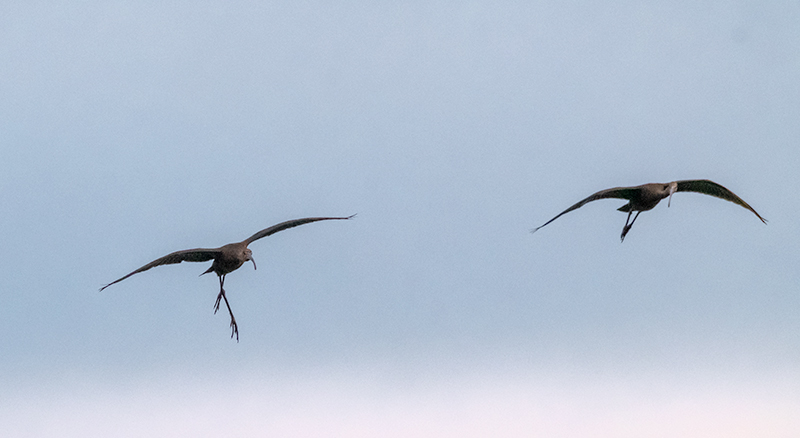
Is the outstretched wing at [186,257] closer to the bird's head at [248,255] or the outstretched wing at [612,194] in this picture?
the bird's head at [248,255]

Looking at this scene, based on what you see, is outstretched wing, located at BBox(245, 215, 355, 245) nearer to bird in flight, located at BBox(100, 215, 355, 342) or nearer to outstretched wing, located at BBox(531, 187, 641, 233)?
bird in flight, located at BBox(100, 215, 355, 342)

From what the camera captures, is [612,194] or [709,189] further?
[709,189]

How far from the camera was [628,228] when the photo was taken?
25422 mm

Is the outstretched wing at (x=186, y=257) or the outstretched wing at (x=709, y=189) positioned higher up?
the outstretched wing at (x=709, y=189)

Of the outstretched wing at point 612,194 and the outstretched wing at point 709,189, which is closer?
the outstretched wing at point 612,194

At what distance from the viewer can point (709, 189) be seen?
27438 mm

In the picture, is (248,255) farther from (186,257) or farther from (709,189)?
(709,189)

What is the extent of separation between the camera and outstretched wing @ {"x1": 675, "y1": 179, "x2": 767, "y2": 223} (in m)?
26.7

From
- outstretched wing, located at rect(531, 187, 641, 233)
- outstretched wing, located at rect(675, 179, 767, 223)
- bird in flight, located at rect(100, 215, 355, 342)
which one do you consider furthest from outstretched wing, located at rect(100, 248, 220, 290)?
outstretched wing, located at rect(675, 179, 767, 223)

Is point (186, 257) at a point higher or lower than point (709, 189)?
lower

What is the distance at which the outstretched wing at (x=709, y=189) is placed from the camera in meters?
26.7

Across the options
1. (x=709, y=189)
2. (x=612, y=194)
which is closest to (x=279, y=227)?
(x=612, y=194)

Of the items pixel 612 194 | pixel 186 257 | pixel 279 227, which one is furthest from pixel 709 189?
pixel 186 257

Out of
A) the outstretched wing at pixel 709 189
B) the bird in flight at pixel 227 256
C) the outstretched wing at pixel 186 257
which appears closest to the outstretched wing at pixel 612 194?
the outstretched wing at pixel 709 189
